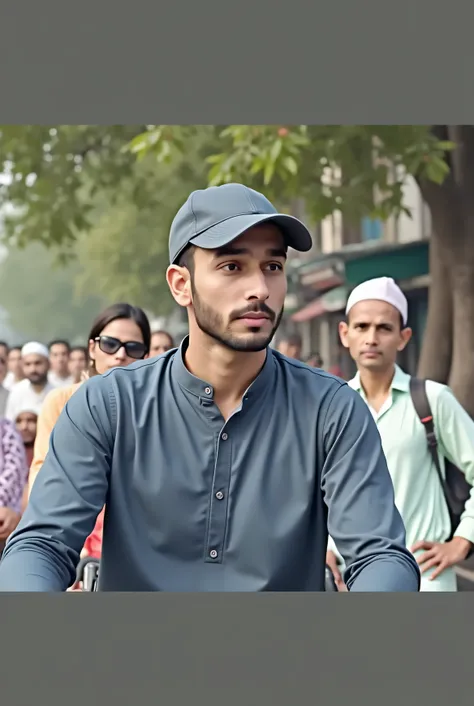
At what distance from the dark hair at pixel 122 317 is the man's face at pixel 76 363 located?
7924 millimetres

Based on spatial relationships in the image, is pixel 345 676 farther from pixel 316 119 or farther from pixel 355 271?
pixel 355 271

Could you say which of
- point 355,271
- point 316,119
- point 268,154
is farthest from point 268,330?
point 355,271

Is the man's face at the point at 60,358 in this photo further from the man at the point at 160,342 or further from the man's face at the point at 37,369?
the man at the point at 160,342

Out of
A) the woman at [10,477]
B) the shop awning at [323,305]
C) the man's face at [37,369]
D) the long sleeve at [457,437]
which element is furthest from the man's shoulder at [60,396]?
the shop awning at [323,305]

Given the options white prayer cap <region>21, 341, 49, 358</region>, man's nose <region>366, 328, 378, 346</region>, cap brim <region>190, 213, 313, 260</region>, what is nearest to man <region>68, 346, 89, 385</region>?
white prayer cap <region>21, 341, 49, 358</region>

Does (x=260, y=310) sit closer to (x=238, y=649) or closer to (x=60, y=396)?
(x=238, y=649)

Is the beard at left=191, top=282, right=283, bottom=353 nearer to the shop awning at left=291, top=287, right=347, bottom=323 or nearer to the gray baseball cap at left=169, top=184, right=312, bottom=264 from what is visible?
the gray baseball cap at left=169, top=184, right=312, bottom=264

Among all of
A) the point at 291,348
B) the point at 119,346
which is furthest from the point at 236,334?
the point at 291,348

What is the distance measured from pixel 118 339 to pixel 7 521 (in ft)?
3.56

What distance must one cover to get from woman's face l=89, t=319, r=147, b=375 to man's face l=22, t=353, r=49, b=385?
5.17 meters

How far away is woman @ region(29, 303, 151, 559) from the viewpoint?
20.2 ft

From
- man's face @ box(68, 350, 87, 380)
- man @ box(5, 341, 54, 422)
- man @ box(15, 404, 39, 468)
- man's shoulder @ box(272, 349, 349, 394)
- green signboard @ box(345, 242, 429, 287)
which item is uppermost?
green signboard @ box(345, 242, 429, 287)

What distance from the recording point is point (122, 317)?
6.38 metres

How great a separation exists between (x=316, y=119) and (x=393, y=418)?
1.30m
